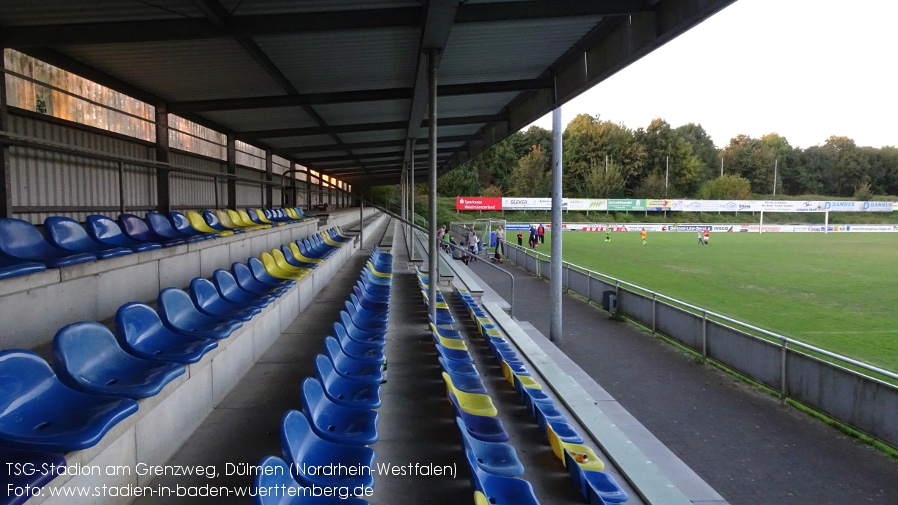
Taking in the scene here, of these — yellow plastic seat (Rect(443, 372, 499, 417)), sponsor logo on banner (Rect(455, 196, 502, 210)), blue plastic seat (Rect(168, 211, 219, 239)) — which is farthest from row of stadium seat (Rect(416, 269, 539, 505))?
sponsor logo on banner (Rect(455, 196, 502, 210))

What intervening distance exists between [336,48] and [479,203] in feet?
159

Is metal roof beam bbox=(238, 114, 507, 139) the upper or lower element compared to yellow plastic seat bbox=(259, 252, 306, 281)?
upper

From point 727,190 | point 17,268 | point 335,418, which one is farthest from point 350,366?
point 727,190

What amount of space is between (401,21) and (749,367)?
7.77 m

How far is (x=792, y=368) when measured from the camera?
7.79m

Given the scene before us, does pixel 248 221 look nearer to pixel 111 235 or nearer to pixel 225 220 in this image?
pixel 225 220

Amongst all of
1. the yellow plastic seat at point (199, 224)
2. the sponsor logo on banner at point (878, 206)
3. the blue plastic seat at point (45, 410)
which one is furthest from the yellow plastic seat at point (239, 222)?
the sponsor logo on banner at point (878, 206)

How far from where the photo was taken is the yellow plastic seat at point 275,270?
6797mm

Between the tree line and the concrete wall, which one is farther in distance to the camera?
the tree line

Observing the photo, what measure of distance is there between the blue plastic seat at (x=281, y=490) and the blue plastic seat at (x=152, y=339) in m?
1.17

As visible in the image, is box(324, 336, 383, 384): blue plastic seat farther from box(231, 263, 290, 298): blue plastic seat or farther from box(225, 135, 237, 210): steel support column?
box(225, 135, 237, 210): steel support column

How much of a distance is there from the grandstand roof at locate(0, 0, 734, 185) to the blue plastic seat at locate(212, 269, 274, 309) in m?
2.61

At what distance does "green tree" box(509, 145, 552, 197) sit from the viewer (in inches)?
2707

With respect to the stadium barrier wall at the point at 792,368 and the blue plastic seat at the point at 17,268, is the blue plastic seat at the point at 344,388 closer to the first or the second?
the blue plastic seat at the point at 17,268
